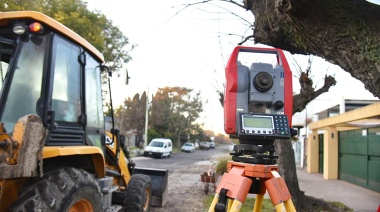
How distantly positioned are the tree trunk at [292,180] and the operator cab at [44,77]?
4.68 m

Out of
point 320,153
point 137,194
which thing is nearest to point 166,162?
point 320,153

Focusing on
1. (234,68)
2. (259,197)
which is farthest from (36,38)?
(259,197)

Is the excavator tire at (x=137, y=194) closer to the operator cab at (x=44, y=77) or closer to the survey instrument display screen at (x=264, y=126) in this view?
the operator cab at (x=44, y=77)

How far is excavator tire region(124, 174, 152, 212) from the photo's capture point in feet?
20.2

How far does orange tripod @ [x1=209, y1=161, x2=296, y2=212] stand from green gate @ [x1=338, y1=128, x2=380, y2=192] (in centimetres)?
1031

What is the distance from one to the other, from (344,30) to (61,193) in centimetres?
295

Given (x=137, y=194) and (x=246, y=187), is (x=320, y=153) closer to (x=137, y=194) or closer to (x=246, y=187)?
(x=137, y=194)

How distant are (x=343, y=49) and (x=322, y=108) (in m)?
20.2

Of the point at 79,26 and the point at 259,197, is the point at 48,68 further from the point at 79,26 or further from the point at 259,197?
the point at 79,26

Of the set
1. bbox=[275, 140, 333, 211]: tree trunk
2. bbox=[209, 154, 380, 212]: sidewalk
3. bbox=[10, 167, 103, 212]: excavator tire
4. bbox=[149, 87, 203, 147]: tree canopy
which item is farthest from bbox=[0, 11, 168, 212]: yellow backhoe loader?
bbox=[149, 87, 203, 147]: tree canopy

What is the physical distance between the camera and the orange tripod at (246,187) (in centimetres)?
280

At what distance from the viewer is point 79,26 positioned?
1280 cm

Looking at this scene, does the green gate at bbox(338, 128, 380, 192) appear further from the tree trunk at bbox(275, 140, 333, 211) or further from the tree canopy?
the tree canopy

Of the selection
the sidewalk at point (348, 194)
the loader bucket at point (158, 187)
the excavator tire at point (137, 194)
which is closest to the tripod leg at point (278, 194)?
the excavator tire at point (137, 194)
